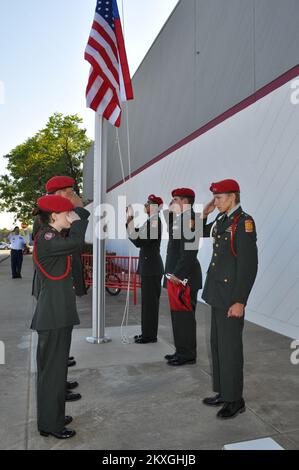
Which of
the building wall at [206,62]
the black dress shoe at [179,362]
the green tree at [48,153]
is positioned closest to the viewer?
the black dress shoe at [179,362]

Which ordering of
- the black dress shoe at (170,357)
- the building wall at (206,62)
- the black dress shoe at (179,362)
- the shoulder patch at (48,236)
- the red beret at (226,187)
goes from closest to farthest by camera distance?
the shoulder patch at (48,236)
the red beret at (226,187)
the black dress shoe at (179,362)
the black dress shoe at (170,357)
the building wall at (206,62)

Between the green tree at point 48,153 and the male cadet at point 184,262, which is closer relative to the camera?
the male cadet at point 184,262

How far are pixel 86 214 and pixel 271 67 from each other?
4.47 m

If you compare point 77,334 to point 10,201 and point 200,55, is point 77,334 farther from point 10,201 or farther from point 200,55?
point 10,201

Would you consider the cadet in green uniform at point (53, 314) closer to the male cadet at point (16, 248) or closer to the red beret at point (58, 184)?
the red beret at point (58, 184)

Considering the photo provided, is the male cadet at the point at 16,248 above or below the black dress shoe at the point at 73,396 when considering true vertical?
above

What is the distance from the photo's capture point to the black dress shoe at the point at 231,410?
3.26 m

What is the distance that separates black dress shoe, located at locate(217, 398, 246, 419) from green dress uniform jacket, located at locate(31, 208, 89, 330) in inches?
55.3

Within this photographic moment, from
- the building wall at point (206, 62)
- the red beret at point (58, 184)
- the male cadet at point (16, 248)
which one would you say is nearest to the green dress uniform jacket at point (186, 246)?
the red beret at point (58, 184)

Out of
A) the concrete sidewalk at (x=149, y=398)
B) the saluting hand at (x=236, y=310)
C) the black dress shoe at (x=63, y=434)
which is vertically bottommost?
the concrete sidewalk at (x=149, y=398)

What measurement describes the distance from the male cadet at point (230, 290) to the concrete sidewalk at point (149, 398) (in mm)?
233

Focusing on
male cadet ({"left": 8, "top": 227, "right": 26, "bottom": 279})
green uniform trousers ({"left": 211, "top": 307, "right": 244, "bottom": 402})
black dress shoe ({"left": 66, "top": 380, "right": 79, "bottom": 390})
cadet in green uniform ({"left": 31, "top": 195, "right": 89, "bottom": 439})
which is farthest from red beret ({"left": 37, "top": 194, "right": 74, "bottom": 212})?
male cadet ({"left": 8, "top": 227, "right": 26, "bottom": 279})

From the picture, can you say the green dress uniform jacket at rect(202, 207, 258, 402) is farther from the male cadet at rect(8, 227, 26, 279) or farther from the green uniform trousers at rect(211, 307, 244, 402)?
the male cadet at rect(8, 227, 26, 279)

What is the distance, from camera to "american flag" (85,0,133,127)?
511 cm
